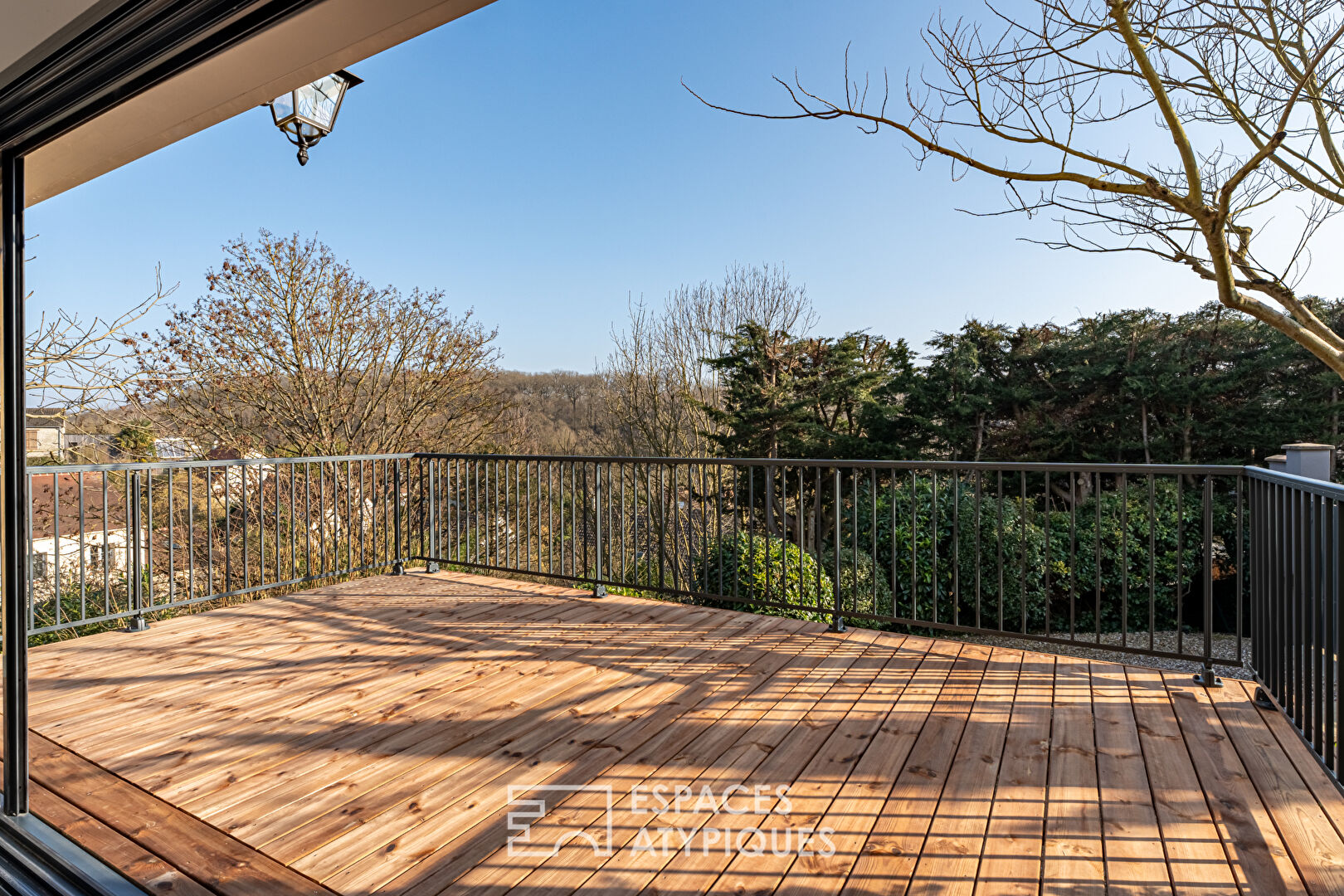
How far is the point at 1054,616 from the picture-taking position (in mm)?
9312

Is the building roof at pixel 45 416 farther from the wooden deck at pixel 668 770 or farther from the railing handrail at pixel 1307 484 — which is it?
the railing handrail at pixel 1307 484

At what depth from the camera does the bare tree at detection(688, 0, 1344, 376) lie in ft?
12.7

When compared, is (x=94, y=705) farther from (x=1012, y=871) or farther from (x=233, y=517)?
(x=233, y=517)

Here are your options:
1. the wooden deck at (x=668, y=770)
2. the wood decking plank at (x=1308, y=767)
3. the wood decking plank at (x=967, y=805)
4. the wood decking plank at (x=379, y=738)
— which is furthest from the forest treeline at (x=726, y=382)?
the wood decking plank at (x=1308, y=767)

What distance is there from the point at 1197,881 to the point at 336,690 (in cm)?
287

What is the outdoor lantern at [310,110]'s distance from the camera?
2836 mm

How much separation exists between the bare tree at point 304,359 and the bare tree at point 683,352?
10.3 ft

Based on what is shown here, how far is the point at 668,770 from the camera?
7.02ft

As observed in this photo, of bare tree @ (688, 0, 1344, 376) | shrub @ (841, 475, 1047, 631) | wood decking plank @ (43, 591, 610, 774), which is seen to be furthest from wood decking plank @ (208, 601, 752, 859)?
shrub @ (841, 475, 1047, 631)
